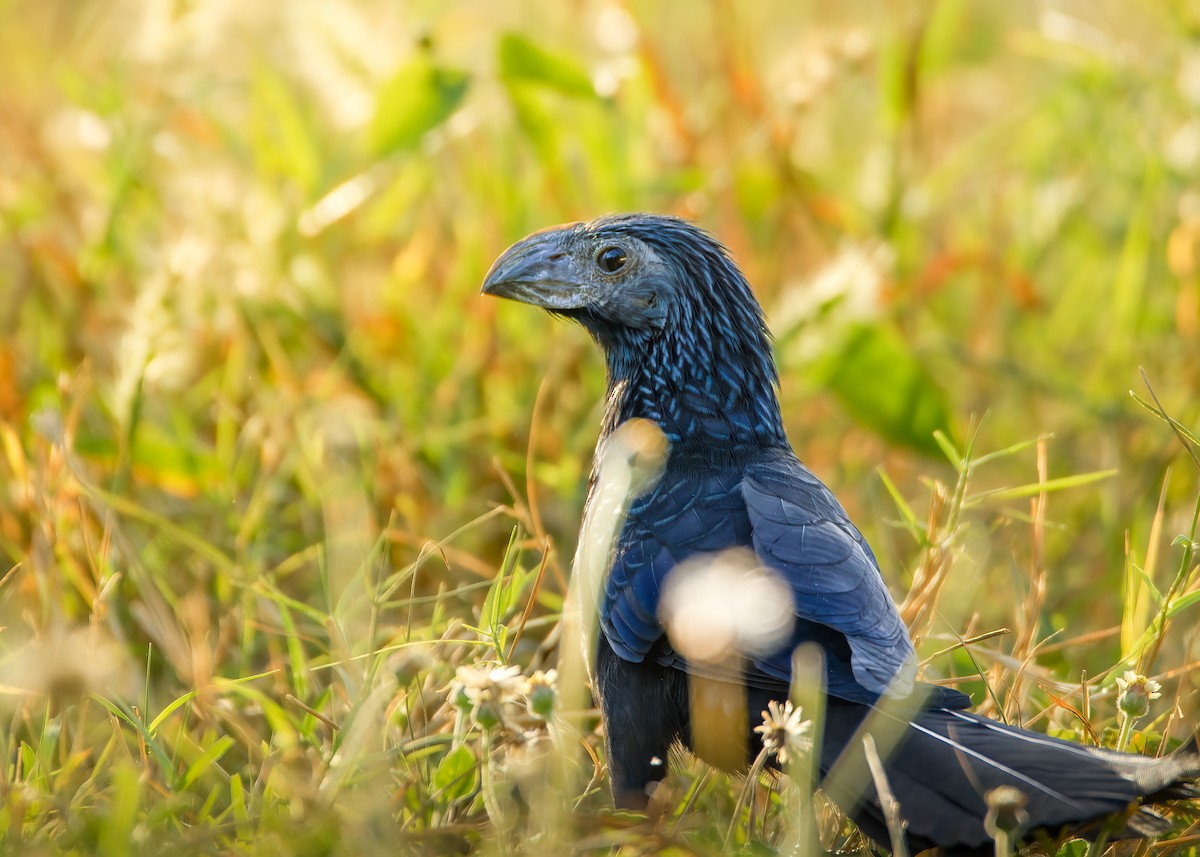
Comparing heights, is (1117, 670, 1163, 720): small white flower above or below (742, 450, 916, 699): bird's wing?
below

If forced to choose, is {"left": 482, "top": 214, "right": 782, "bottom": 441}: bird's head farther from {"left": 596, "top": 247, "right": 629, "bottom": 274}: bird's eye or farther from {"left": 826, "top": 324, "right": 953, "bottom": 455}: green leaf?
{"left": 826, "top": 324, "right": 953, "bottom": 455}: green leaf

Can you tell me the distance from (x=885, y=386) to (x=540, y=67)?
5.00ft

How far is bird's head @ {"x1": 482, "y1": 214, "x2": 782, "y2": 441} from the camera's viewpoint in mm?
3336

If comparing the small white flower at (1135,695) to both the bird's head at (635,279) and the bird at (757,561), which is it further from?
the bird's head at (635,279)

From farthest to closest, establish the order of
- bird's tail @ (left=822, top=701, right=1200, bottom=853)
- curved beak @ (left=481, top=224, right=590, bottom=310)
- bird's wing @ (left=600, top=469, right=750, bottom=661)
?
curved beak @ (left=481, top=224, right=590, bottom=310), bird's wing @ (left=600, top=469, right=750, bottom=661), bird's tail @ (left=822, top=701, right=1200, bottom=853)

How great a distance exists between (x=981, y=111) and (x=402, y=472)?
13.3 feet

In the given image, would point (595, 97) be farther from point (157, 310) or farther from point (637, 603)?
point (637, 603)

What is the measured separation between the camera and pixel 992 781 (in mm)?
2154

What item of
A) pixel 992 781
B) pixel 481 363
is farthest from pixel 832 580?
pixel 481 363

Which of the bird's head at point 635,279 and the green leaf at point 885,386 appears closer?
the bird's head at point 635,279

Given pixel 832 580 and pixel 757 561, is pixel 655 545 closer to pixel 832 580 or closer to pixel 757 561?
pixel 757 561

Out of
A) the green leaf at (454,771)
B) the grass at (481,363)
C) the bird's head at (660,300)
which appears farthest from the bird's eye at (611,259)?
the green leaf at (454,771)

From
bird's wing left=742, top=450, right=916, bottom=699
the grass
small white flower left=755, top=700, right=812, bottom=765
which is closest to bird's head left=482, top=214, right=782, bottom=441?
the grass

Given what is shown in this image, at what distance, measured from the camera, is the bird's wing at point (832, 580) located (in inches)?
95.6
